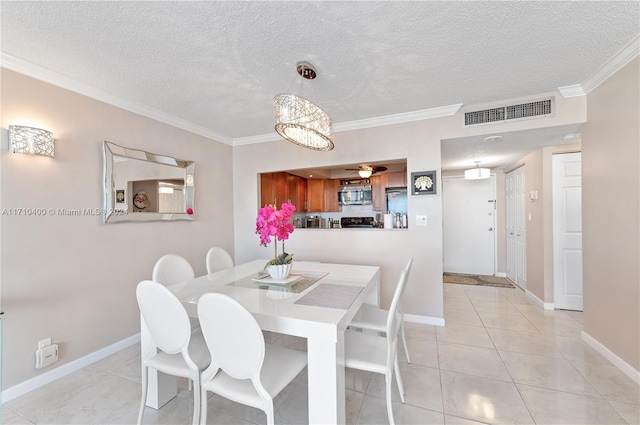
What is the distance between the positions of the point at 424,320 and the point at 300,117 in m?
2.63

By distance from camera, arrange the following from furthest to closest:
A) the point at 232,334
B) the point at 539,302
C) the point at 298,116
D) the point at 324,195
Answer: the point at 324,195
the point at 539,302
the point at 298,116
the point at 232,334

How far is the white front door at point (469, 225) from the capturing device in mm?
5059

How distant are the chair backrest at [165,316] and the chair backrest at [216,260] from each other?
3.55ft

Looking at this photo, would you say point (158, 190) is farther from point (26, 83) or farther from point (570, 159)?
point (570, 159)

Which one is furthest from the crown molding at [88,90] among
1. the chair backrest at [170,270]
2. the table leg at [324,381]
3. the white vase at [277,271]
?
the table leg at [324,381]

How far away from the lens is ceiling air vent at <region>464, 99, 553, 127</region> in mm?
2570

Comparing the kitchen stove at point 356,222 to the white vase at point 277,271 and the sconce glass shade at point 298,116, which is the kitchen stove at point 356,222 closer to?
the white vase at point 277,271

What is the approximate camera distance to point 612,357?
2.12m

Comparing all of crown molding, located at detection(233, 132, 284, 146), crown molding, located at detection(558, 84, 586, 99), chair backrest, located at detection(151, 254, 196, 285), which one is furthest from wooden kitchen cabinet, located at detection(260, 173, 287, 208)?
crown molding, located at detection(558, 84, 586, 99)

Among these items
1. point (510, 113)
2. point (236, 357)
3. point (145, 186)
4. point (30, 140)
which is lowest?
point (236, 357)

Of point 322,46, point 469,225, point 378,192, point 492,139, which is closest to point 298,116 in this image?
point 322,46

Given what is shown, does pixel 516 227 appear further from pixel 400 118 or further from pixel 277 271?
pixel 277 271

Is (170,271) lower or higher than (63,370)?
higher

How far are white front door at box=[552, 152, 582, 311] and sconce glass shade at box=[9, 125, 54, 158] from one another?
5.20 m
